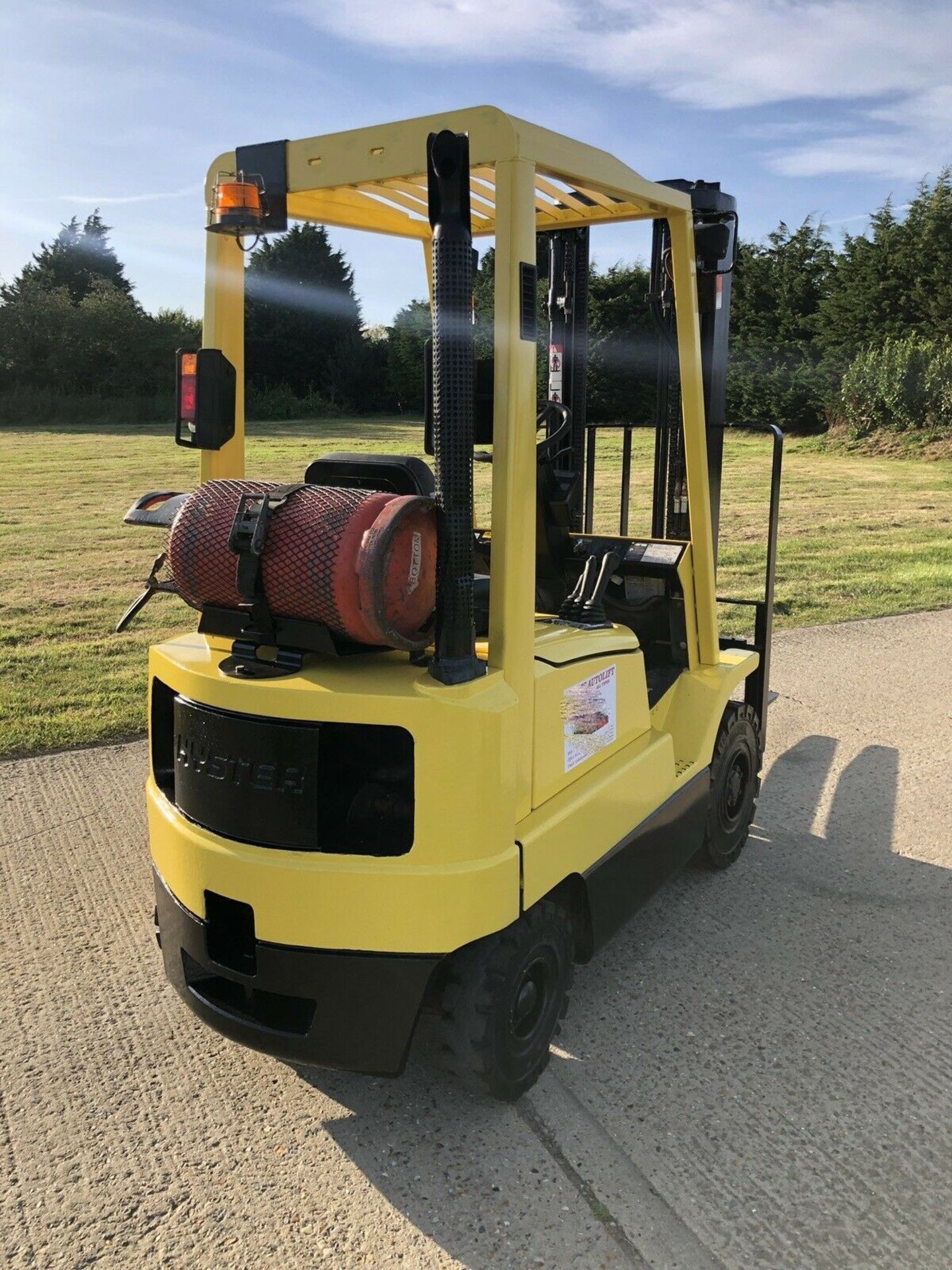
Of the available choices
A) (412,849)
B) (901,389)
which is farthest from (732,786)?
(901,389)

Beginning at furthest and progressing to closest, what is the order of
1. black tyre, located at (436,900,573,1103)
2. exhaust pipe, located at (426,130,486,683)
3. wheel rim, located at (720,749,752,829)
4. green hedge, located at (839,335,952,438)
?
green hedge, located at (839,335,952,438)
wheel rim, located at (720,749,752,829)
black tyre, located at (436,900,573,1103)
exhaust pipe, located at (426,130,486,683)

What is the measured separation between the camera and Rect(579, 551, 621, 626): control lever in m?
3.54

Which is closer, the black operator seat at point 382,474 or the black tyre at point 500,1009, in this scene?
the black tyre at point 500,1009

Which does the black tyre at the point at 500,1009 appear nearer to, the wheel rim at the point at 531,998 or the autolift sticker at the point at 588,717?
the wheel rim at the point at 531,998

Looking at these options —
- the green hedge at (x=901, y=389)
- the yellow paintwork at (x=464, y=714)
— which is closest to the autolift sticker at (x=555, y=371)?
the yellow paintwork at (x=464, y=714)

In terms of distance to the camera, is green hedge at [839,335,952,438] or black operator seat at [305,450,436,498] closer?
black operator seat at [305,450,436,498]

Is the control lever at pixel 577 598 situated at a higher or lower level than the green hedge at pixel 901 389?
lower

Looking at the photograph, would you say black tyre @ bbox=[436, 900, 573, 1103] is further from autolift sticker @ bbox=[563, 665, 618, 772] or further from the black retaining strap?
the black retaining strap

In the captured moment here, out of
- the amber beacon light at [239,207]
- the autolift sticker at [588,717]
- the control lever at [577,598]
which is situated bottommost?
the autolift sticker at [588,717]

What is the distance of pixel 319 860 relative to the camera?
266cm

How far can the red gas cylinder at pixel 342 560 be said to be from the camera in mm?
2521

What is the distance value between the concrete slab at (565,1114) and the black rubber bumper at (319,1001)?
32 cm

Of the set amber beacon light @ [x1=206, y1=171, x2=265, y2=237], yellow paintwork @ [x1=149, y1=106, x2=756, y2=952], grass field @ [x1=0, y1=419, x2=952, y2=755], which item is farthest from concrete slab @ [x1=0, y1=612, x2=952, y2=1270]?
grass field @ [x1=0, y1=419, x2=952, y2=755]

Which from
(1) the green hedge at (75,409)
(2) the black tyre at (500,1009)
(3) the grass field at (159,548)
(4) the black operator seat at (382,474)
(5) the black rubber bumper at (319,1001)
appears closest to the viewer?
(5) the black rubber bumper at (319,1001)
